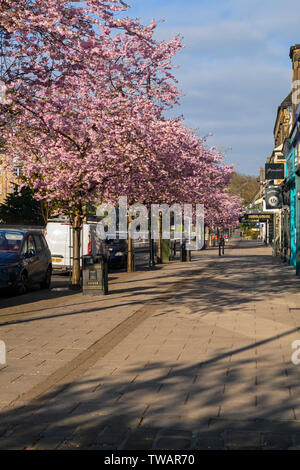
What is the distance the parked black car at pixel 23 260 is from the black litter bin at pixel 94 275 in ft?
5.53

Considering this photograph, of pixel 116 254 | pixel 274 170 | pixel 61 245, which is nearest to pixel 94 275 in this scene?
pixel 61 245

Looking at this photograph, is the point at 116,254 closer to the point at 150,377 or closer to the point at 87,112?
the point at 87,112

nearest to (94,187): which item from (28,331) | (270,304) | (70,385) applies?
(270,304)

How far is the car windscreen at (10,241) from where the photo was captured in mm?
15874

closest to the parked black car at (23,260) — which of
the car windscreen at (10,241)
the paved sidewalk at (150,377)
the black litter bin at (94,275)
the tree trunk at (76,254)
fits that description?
the car windscreen at (10,241)

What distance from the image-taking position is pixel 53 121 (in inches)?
473

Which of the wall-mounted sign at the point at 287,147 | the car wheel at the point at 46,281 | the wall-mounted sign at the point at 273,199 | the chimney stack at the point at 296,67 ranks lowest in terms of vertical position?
the car wheel at the point at 46,281

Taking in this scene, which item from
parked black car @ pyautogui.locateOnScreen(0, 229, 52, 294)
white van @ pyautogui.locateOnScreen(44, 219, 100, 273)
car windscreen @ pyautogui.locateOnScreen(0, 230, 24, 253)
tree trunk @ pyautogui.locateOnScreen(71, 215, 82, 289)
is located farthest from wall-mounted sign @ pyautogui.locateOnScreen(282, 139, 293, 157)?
car windscreen @ pyautogui.locateOnScreen(0, 230, 24, 253)

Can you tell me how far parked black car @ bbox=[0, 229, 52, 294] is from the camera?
48.3 feet

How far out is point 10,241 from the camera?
16188mm

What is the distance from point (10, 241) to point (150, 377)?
34.4ft

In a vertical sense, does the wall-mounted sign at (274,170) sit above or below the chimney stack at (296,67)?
below

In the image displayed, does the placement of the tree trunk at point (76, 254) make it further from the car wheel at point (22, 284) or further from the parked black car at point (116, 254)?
the parked black car at point (116, 254)
